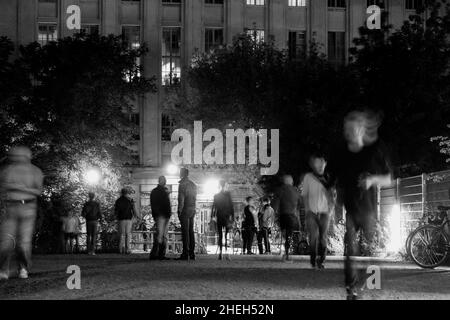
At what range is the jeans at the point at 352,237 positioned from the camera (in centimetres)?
998

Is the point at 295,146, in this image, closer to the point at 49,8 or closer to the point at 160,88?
the point at 160,88

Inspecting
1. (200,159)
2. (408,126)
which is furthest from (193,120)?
(408,126)

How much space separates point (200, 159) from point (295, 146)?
10504mm

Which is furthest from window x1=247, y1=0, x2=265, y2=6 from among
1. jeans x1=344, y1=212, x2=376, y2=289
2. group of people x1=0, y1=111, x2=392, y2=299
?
jeans x1=344, y1=212, x2=376, y2=289

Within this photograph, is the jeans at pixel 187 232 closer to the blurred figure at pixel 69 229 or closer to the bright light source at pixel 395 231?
the bright light source at pixel 395 231

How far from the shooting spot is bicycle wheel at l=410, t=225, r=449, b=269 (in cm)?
1598

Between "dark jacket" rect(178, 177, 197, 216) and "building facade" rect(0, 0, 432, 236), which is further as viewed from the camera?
"building facade" rect(0, 0, 432, 236)

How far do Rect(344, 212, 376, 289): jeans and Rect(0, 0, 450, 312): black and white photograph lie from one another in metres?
0.02

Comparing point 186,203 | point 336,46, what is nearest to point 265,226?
point 186,203

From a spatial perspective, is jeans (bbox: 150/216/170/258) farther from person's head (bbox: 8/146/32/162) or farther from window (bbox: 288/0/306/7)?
window (bbox: 288/0/306/7)

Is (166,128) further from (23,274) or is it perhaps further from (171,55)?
(23,274)

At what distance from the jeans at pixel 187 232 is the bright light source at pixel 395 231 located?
5.92m

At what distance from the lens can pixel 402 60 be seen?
128 ft

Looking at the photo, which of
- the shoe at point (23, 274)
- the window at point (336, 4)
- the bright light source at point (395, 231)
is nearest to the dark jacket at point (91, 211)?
the bright light source at point (395, 231)
